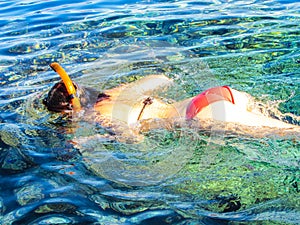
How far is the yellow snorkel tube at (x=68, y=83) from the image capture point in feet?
11.4

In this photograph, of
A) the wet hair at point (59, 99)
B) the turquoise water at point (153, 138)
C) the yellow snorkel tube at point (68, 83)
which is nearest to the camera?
the turquoise water at point (153, 138)

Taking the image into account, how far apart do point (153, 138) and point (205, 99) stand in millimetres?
564

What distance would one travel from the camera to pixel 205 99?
3.59 meters

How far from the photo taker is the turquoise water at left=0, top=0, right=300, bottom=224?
283 centimetres

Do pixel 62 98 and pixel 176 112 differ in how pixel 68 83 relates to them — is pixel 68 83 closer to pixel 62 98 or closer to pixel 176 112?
pixel 62 98

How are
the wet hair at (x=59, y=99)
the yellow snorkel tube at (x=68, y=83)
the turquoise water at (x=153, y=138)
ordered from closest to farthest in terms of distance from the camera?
1. the turquoise water at (x=153, y=138)
2. the yellow snorkel tube at (x=68, y=83)
3. the wet hair at (x=59, y=99)

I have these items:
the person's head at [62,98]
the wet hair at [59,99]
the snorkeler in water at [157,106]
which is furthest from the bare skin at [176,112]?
the wet hair at [59,99]

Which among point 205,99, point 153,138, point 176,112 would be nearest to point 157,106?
point 176,112

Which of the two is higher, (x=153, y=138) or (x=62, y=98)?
(x=62, y=98)

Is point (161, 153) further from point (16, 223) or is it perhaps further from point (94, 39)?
point (94, 39)

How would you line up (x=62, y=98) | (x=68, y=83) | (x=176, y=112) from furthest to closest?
(x=176, y=112) → (x=62, y=98) → (x=68, y=83)

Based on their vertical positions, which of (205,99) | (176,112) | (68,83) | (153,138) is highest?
(68,83)

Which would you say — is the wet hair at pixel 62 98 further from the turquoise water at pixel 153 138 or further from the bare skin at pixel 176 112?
the turquoise water at pixel 153 138

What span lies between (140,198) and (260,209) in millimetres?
805
